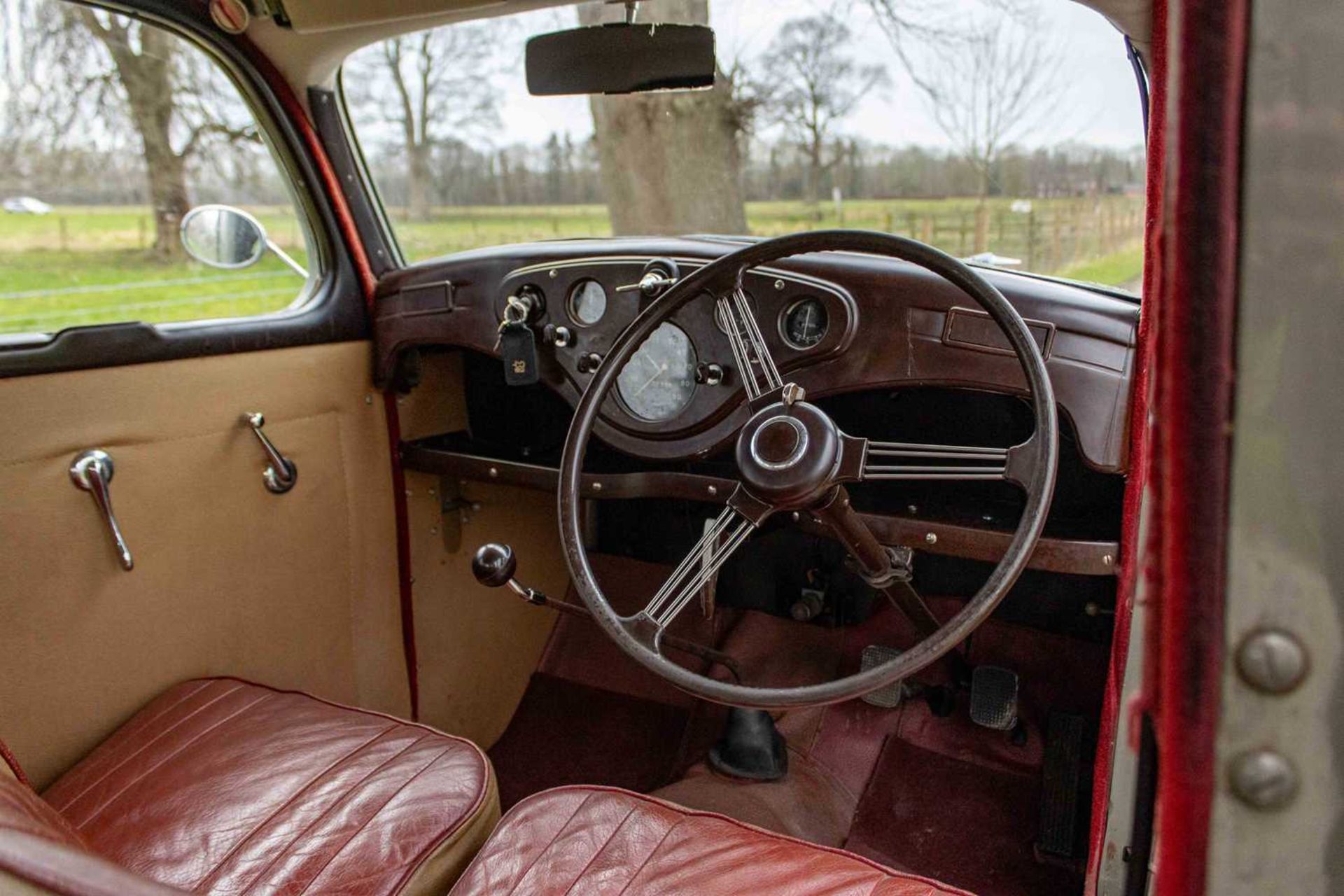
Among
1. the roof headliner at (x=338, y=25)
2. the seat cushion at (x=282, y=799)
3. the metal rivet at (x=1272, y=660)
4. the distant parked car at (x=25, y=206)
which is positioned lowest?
the seat cushion at (x=282, y=799)

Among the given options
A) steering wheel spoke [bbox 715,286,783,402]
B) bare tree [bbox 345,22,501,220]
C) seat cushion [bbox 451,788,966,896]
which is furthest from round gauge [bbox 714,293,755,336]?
bare tree [bbox 345,22,501,220]

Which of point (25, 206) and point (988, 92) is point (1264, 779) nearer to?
point (988, 92)

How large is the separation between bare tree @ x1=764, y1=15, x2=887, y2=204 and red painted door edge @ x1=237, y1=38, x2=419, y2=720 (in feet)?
3.22

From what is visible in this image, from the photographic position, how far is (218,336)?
6.06 feet

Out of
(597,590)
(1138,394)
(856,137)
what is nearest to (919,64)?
(856,137)

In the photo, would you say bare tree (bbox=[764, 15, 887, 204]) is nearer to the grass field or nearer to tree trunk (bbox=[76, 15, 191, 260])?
the grass field

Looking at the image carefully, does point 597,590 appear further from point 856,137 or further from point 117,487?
point 856,137

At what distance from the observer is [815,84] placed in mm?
2115

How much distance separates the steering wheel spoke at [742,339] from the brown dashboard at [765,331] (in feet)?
0.48

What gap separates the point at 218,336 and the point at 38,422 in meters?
0.37

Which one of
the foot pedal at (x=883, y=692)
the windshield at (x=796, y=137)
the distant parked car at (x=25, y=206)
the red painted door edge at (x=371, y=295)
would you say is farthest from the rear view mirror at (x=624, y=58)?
the foot pedal at (x=883, y=692)

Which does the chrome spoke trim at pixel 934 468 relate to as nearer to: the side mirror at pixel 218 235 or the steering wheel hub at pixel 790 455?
the steering wheel hub at pixel 790 455

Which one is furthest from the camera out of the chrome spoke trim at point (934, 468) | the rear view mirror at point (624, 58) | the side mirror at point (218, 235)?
the side mirror at point (218, 235)

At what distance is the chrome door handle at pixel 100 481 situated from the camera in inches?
63.0
